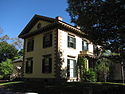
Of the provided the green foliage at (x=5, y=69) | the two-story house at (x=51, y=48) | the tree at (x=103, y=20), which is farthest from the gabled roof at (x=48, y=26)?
the green foliage at (x=5, y=69)

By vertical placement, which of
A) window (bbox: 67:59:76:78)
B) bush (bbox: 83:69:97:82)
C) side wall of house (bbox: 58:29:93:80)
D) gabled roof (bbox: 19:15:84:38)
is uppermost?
gabled roof (bbox: 19:15:84:38)

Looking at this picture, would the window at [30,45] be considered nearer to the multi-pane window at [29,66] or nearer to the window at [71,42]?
the multi-pane window at [29,66]

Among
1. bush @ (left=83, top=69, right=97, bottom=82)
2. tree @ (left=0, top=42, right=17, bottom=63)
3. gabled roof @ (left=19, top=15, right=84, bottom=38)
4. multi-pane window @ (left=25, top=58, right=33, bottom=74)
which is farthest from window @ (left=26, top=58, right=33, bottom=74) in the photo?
tree @ (left=0, top=42, right=17, bottom=63)

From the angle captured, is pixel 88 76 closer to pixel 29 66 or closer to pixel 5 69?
pixel 29 66

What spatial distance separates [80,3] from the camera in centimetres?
1078

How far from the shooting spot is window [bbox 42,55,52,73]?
1590 cm

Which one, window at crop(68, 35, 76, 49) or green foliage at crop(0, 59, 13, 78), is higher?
window at crop(68, 35, 76, 49)

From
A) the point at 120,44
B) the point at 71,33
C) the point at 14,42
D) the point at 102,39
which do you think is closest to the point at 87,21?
the point at 102,39

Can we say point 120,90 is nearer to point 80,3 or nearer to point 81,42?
point 80,3

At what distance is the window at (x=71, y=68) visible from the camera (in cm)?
1638

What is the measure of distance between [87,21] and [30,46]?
12.4 metres

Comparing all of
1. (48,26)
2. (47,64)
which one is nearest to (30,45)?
(48,26)

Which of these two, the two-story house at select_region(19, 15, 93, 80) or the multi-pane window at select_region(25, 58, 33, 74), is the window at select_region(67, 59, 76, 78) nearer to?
the two-story house at select_region(19, 15, 93, 80)

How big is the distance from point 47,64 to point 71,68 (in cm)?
317
